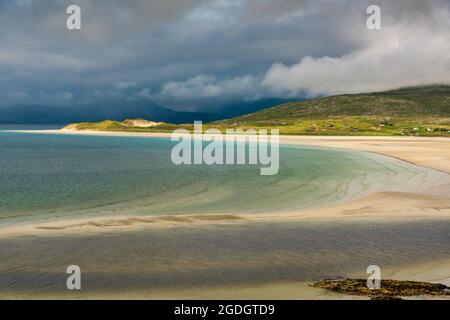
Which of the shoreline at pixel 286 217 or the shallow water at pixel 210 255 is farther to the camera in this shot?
the shoreline at pixel 286 217

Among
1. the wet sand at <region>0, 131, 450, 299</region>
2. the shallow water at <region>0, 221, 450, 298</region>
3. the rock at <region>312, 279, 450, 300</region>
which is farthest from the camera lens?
the shallow water at <region>0, 221, 450, 298</region>

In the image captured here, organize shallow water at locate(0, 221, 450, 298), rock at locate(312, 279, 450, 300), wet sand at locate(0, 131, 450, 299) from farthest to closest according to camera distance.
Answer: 1. shallow water at locate(0, 221, 450, 298)
2. wet sand at locate(0, 131, 450, 299)
3. rock at locate(312, 279, 450, 300)

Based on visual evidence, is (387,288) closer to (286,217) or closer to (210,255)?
(210,255)

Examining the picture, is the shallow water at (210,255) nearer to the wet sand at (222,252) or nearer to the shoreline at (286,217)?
the wet sand at (222,252)

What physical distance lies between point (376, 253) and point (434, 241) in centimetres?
414

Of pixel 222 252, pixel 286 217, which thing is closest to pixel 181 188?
pixel 286 217

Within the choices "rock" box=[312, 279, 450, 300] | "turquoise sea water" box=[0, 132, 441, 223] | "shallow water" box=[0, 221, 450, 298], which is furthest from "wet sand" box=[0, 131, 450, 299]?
"turquoise sea water" box=[0, 132, 441, 223]

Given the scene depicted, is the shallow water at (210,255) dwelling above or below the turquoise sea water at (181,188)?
below

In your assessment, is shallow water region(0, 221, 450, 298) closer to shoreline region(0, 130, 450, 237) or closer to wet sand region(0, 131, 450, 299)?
wet sand region(0, 131, 450, 299)

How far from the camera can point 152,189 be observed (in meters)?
45.3

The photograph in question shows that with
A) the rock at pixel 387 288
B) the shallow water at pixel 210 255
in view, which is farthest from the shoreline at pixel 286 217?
the rock at pixel 387 288

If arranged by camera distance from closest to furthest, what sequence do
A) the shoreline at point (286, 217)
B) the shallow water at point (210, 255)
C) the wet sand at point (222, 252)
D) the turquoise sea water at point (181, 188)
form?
the wet sand at point (222, 252), the shallow water at point (210, 255), the shoreline at point (286, 217), the turquoise sea water at point (181, 188)
